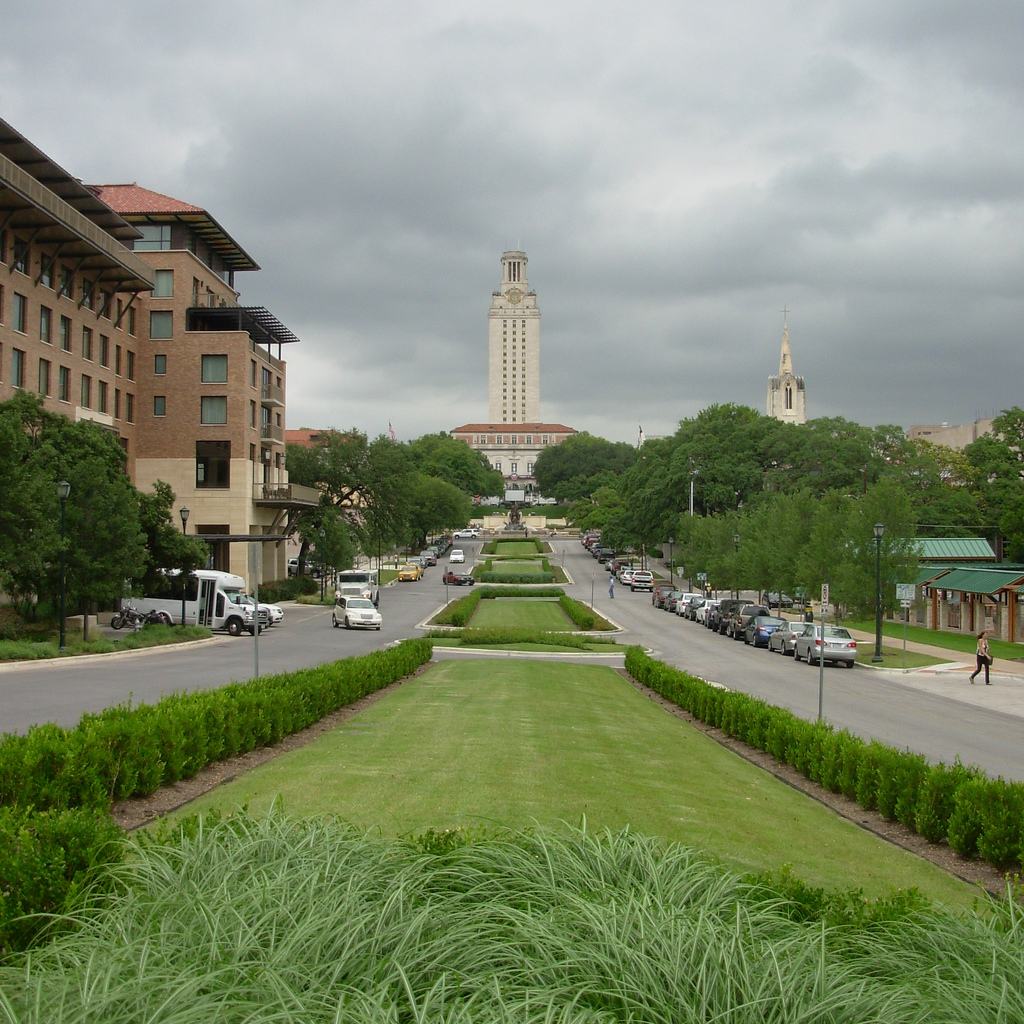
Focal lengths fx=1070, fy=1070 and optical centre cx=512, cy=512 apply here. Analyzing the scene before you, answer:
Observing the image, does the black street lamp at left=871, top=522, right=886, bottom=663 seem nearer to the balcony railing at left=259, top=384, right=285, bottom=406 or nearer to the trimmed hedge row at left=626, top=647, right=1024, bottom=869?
the trimmed hedge row at left=626, top=647, right=1024, bottom=869

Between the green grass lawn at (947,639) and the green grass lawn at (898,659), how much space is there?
289 cm

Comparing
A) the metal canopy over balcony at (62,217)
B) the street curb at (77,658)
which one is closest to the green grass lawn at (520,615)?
the street curb at (77,658)

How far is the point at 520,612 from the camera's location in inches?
2404

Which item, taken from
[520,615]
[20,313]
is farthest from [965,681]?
[20,313]

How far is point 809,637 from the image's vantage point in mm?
39156

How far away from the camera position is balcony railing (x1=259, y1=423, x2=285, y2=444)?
6875 centimetres

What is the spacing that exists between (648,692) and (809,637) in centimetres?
1387

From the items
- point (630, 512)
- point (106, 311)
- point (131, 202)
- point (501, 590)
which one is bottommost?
point (501, 590)

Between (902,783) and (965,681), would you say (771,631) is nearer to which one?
(965,681)

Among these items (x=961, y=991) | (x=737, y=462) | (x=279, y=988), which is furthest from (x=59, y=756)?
(x=737, y=462)

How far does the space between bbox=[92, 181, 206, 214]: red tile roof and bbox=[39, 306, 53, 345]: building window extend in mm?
16673

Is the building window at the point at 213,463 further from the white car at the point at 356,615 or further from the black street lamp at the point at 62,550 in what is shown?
the black street lamp at the point at 62,550

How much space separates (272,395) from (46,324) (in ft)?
76.2

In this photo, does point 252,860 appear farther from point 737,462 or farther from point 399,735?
point 737,462
